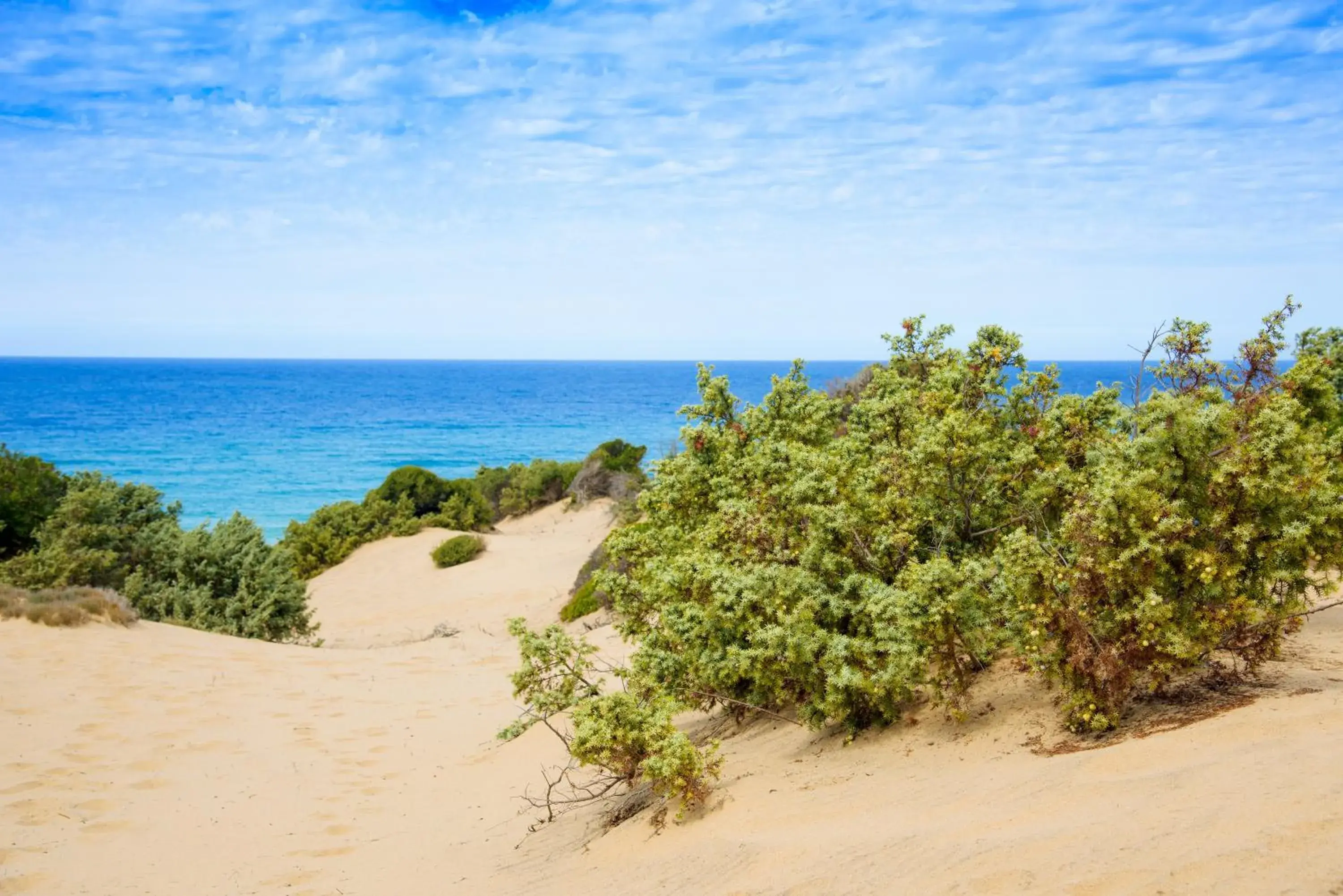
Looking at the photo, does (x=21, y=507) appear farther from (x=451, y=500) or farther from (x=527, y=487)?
(x=527, y=487)

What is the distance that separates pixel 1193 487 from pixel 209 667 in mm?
12376

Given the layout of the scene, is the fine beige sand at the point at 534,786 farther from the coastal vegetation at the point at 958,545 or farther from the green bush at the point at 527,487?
the green bush at the point at 527,487

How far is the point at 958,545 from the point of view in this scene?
790 centimetres

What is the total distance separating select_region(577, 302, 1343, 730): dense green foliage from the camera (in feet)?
19.8

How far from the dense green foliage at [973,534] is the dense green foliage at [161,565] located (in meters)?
9.59

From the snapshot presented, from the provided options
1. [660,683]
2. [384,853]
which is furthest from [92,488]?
[660,683]

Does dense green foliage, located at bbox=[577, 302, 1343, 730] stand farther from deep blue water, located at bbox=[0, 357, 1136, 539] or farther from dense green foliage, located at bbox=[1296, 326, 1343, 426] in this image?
deep blue water, located at bbox=[0, 357, 1136, 539]

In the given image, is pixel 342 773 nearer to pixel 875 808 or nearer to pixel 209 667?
pixel 209 667

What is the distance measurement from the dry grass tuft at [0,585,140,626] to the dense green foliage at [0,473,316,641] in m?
1.43

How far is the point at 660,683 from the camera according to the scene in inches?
330

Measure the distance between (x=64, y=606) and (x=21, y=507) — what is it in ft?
15.8

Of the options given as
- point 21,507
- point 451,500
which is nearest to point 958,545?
point 21,507

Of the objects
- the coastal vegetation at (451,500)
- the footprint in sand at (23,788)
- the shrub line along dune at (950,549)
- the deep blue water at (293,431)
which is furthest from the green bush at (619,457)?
the footprint in sand at (23,788)

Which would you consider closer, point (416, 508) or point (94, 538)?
point (94, 538)
